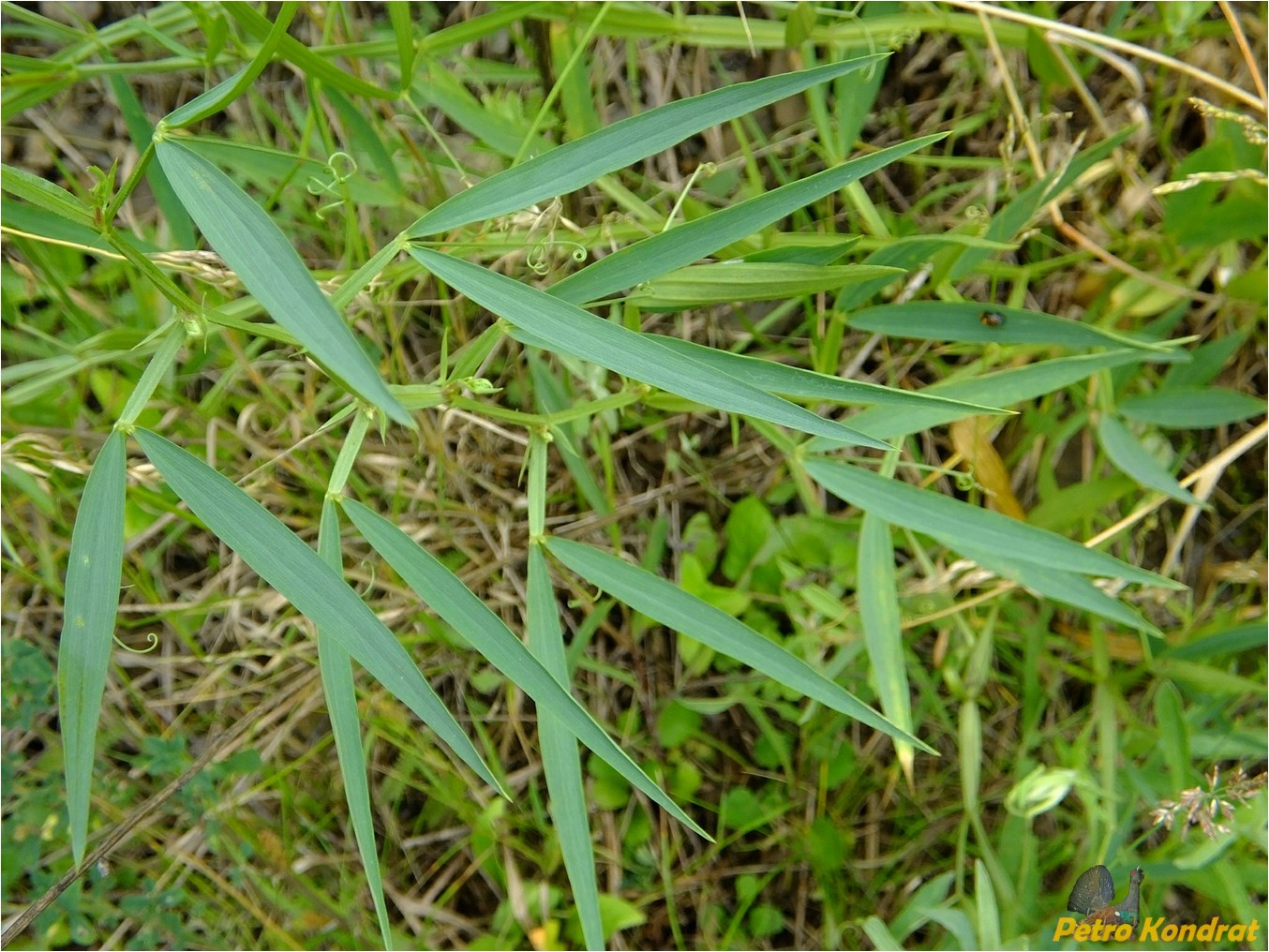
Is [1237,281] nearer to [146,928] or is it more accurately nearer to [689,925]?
[689,925]

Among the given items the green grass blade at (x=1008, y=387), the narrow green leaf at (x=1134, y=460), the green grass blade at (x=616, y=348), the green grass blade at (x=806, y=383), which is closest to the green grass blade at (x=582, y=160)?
the green grass blade at (x=616, y=348)

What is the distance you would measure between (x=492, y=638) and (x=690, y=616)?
0.24m

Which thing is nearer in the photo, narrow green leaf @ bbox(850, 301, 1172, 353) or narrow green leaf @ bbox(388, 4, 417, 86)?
narrow green leaf @ bbox(388, 4, 417, 86)

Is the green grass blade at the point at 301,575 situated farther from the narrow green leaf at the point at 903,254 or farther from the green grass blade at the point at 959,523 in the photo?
the narrow green leaf at the point at 903,254

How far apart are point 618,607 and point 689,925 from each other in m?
0.60

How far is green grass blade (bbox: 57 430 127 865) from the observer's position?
0.74 m

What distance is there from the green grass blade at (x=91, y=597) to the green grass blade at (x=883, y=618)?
804mm

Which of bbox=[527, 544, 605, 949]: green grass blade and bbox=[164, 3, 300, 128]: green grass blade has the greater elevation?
bbox=[164, 3, 300, 128]: green grass blade

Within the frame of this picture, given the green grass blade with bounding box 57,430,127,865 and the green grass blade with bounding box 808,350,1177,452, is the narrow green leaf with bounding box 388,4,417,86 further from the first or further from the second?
the green grass blade with bounding box 808,350,1177,452

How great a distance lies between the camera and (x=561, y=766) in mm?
937

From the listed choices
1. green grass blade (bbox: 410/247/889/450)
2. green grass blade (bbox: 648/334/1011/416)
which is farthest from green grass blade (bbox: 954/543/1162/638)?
green grass blade (bbox: 410/247/889/450)

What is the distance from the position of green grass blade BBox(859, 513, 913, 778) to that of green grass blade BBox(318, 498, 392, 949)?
61 centimetres

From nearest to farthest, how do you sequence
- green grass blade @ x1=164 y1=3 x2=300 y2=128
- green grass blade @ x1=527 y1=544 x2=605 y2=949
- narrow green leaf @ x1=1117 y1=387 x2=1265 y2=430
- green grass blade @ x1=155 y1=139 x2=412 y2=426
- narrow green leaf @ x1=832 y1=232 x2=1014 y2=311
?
1. green grass blade @ x1=155 y1=139 x2=412 y2=426
2. green grass blade @ x1=164 y1=3 x2=300 y2=128
3. green grass blade @ x1=527 y1=544 x2=605 y2=949
4. narrow green leaf @ x1=832 y1=232 x2=1014 y2=311
5. narrow green leaf @ x1=1117 y1=387 x2=1265 y2=430

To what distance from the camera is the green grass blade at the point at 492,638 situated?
0.74m
